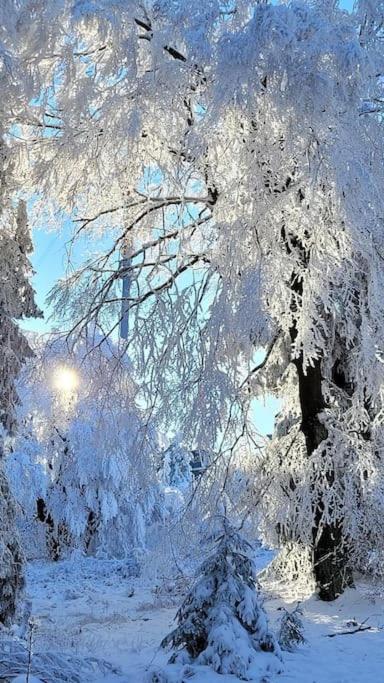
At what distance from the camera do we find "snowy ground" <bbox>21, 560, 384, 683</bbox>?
534 centimetres

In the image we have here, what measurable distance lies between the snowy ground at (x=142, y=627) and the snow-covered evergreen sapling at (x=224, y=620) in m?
0.22

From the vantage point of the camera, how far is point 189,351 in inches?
331

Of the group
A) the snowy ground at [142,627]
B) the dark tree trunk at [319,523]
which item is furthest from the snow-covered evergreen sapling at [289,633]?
the dark tree trunk at [319,523]

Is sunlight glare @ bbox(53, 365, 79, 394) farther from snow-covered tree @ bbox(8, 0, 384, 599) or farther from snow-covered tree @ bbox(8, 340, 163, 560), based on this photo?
snow-covered tree @ bbox(8, 340, 163, 560)

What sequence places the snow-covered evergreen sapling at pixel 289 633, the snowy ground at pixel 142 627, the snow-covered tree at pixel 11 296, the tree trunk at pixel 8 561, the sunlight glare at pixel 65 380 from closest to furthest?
1. the snowy ground at pixel 142 627
2. the snow-covered evergreen sapling at pixel 289 633
3. the tree trunk at pixel 8 561
4. the snow-covered tree at pixel 11 296
5. the sunlight glare at pixel 65 380

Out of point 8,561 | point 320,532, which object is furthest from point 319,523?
point 8,561

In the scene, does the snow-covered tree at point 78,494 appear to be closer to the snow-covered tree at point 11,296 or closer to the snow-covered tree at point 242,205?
the snow-covered tree at point 11,296

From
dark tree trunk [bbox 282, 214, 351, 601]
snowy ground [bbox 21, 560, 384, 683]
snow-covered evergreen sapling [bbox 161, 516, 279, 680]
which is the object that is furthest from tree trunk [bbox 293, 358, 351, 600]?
snow-covered evergreen sapling [bbox 161, 516, 279, 680]

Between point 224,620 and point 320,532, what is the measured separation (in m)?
4.73

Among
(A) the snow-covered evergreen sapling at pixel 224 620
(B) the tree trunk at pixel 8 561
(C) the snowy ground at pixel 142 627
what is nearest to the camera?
(A) the snow-covered evergreen sapling at pixel 224 620

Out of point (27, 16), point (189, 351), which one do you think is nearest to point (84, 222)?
point (189, 351)

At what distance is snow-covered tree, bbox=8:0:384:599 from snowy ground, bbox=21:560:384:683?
37.2 inches

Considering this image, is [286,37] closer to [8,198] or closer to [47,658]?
[8,198]

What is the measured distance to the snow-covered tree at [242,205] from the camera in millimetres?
6141
